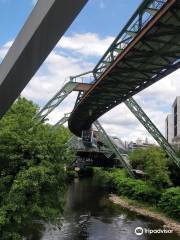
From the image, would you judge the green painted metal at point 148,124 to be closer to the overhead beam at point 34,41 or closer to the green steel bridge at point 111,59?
the green steel bridge at point 111,59

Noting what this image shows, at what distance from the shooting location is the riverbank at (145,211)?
2869 cm

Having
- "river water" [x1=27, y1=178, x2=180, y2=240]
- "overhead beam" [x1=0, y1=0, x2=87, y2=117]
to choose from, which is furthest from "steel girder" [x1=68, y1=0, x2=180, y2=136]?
"overhead beam" [x1=0, y1=0, x2=87, y2=117]

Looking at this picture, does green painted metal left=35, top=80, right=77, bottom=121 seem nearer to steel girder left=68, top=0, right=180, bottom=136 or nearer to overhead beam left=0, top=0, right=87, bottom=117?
steel girder left=68, top=0, right=180, bottom=136

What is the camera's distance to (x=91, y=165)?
98.6 m

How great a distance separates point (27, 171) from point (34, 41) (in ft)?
36.9

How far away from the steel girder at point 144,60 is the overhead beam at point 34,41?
1252 centimetres

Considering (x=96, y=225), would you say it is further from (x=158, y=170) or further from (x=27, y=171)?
(x=27, y=171)

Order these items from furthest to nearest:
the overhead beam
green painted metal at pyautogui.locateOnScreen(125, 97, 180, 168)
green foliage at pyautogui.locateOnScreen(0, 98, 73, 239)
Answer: green painted metal at pyautogui.locateOnScreen(125, 97, 180, 168) → green foliage at pyautogui.locateOnScreen(0, 98, 73, 239) → the overhead beam

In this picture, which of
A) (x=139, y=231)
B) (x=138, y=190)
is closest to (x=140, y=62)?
(x=139, y=231)

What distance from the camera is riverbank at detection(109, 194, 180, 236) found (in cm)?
2869

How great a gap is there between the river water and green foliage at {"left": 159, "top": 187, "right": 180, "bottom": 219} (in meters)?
2.29

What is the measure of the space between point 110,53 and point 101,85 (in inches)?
111

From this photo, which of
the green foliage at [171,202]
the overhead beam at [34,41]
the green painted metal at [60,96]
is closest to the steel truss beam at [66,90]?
the green painted metal at [60,96]

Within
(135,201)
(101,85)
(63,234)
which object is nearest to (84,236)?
(63,234)
